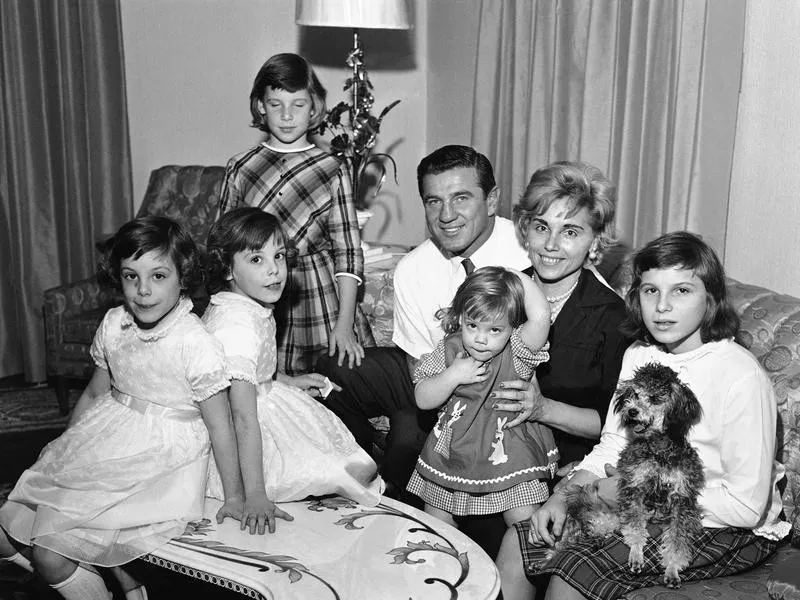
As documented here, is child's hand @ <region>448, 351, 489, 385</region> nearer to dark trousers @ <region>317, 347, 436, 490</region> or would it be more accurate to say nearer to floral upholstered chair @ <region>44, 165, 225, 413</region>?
dark trousers @ <region>317, 347, 436, 490</region>

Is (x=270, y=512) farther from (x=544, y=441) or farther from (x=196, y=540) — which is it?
(x=544, y=441)

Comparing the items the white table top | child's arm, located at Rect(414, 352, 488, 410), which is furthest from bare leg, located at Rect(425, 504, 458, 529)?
child's arm, located at Rect(414, 352, 488, 410)

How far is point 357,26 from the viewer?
360cm

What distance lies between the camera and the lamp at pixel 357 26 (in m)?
3.58

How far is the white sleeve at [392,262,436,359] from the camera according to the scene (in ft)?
9.14

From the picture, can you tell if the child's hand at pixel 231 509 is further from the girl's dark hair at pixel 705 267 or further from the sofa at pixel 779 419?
the girl's dark hair at pixel 705 267

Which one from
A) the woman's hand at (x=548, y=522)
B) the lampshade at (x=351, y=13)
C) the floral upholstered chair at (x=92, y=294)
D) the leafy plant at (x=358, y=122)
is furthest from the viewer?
the floral upholstered chair at (x=92, y=294)

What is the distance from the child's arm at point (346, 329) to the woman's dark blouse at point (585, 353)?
65cm

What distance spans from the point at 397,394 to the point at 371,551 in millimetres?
887

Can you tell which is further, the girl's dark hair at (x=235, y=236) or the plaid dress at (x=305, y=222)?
the plaid dress at (x=305, y=222)

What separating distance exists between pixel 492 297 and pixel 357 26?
180 centimetres

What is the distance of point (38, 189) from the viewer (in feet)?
15.1

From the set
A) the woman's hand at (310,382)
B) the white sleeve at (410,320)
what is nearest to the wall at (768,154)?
the white sleeve at (410,320)

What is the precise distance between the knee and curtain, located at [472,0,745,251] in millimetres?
1983
